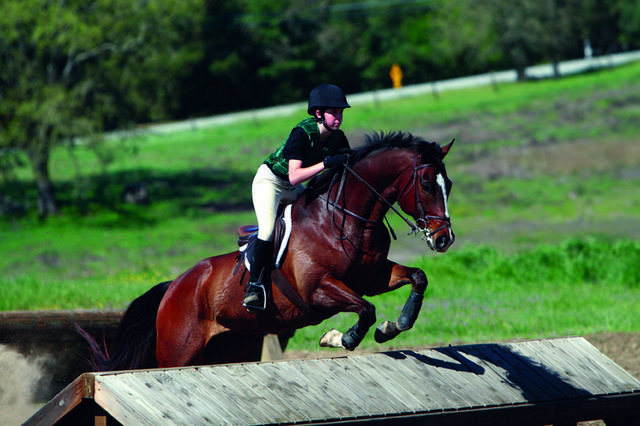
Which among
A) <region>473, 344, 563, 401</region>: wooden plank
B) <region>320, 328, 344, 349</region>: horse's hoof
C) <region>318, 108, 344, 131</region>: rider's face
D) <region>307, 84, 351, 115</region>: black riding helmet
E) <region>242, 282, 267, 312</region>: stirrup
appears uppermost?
<region>307, 84, 351, 115</region>: black riding helmet

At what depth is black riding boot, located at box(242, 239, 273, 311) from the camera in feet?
21.1

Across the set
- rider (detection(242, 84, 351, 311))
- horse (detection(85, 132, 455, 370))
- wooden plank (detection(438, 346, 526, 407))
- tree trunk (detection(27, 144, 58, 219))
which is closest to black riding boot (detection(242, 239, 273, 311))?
Result: rider (detection(242, 84, 351, 311))

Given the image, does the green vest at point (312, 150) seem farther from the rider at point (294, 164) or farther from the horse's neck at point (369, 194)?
the horse's neck at point (369, 194)

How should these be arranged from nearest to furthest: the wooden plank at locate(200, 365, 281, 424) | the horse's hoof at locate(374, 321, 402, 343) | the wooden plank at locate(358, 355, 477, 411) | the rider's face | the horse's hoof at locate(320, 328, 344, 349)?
the wooden plank at locate(200, 365, 281, 424)
the wooden plank at locate(358, 355, 477, 411)
the horse's hoof at locate(374, 321, 402, 343)
the horse's hoof at locate(320, 328, 344, 349)
the rider's face

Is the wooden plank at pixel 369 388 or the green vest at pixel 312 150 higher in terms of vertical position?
the green vest at pixel 312 150

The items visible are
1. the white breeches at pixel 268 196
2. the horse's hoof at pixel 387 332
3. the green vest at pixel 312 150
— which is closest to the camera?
the horse's hoof at pixel 387 332

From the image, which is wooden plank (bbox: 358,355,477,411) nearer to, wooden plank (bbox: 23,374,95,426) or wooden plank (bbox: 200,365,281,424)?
wooden plank (bbox: 200,365,281,424)

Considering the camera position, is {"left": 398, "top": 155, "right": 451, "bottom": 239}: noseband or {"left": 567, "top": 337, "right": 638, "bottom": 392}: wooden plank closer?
{"left": 398, "top": 155, "right": 451, "bottom": 239}: noseband

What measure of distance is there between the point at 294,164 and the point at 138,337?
2.32m

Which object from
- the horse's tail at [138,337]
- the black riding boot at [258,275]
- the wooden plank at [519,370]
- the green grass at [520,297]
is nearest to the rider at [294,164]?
the black riding boot at [258,275]

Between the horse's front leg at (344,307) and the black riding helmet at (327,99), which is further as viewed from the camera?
the black riding helmet at (327,99)

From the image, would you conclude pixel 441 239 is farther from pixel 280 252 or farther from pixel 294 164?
pixel 280 252

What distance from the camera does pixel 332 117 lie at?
6.44m

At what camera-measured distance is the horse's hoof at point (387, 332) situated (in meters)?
6.04
